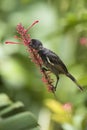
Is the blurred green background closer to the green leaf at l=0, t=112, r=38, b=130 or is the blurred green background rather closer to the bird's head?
the green leaf at l=0, t=112, r=38, b=130

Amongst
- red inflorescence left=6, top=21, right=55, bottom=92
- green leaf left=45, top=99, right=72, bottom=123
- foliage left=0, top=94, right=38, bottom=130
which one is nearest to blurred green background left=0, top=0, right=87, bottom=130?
green leaf left=45, top=99, right=72, bottom=123

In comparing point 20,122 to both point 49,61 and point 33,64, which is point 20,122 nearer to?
point 49,61

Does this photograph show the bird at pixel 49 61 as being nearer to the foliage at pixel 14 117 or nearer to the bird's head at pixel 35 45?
the bird's head at pixel 35 45

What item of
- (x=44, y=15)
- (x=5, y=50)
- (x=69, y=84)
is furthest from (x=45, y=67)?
(x=44, y=15)

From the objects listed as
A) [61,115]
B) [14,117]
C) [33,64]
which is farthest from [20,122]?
[33,64]

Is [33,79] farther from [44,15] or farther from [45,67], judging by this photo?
[45,67]

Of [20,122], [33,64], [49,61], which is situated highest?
[33,64]
